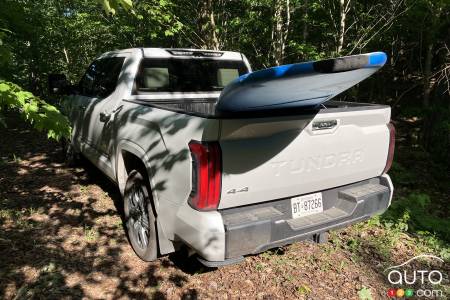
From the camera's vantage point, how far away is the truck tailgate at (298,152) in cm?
256

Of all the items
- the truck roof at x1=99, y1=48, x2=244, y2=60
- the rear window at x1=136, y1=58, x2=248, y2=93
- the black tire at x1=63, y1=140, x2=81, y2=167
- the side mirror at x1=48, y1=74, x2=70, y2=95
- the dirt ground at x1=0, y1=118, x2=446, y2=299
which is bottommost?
the dirt ground at x1=0, y1=118, x2=446, y2=299

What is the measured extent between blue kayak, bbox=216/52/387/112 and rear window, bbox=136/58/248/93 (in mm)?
2109

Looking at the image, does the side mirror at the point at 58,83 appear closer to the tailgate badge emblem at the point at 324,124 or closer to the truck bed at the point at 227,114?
the truck bed at the point at 227,114

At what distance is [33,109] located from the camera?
2.79m

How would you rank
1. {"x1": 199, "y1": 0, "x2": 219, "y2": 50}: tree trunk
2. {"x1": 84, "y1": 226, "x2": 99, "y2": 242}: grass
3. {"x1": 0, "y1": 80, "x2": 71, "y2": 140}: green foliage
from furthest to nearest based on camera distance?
{"x1": 199, "y1": 0, "x2": 219, "y2": 50}: tree trunk, {"x1": 84, "y1": 226, "x2": 99, "y2": 242}: grass, {"x1": 0, "y1": 80, "x2": 71, "y2": 140}: green foliage

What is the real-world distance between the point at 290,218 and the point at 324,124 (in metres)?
0.81

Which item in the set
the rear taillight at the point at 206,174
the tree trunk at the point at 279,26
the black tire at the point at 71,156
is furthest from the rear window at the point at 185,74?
the tree trunk at the point at 279,26

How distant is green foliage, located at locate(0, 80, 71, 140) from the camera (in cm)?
273

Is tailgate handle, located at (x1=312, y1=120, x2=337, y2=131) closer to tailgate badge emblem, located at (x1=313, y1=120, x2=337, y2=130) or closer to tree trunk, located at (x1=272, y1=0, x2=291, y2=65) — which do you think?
tailgate badge emblem, located at (x1=313, y1=120, x2=337, y2=130)

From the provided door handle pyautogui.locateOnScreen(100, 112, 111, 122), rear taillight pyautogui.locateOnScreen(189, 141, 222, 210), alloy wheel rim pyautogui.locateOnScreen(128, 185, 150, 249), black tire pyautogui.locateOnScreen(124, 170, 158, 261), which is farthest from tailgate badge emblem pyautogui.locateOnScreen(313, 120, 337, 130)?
door handle pyautogui.locateOnScreen(100, 112, 111, 122)

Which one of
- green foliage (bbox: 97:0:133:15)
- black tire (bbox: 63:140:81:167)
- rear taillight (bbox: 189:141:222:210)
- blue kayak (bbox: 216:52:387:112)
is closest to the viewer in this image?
blue kayak (bbox: 216:52:387:112)

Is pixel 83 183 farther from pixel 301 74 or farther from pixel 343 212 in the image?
pixel 301 74

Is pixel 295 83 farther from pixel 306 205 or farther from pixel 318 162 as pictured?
pixel 306 205

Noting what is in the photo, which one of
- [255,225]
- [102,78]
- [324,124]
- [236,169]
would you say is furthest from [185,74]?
[255,225]
